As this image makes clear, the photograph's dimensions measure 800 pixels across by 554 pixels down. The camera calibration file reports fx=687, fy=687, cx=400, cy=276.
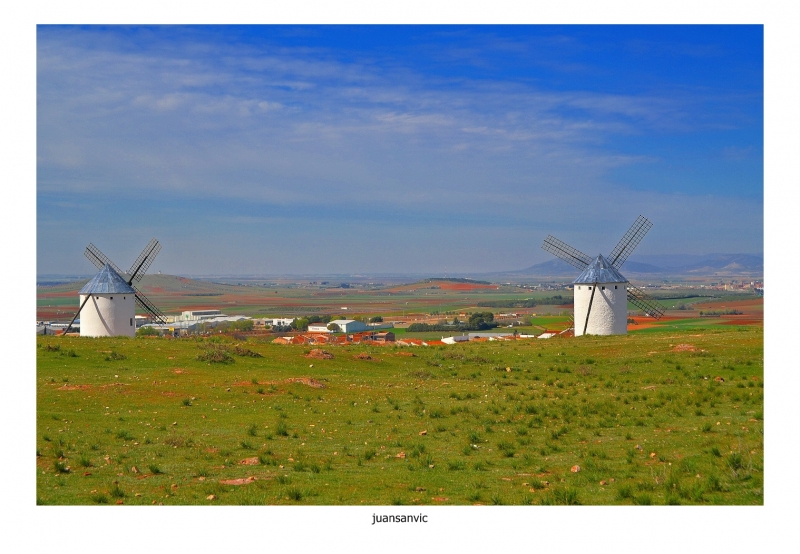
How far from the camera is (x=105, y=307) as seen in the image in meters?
46.0

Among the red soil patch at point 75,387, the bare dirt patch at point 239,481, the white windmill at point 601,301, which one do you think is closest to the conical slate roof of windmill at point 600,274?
the white windmill at point 601,301

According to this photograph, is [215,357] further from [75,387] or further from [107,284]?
[107,284]

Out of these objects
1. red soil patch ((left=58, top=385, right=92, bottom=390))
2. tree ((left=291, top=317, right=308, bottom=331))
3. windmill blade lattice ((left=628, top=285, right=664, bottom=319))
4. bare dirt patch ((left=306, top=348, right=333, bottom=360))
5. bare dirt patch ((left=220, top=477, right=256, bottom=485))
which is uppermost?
windmill blade lattice ((left=628, top=285, right=664, bottom=319))

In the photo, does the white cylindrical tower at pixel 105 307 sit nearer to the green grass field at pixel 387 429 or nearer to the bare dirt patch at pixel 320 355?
the green grass field at pixel 387 429

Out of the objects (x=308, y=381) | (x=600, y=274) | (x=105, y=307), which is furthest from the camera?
(x=600, y=274)

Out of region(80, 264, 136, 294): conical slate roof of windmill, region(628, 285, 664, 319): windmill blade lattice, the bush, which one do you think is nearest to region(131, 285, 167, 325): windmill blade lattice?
region(80, 264, 136, 294): conical slate roof of windmill

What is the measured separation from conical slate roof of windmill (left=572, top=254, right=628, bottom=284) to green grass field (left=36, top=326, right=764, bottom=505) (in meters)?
19.2

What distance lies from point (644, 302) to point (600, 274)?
980 centimetres

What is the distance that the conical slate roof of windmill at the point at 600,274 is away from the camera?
175 feet

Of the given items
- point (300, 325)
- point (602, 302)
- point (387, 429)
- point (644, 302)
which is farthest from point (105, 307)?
point (300, 325)

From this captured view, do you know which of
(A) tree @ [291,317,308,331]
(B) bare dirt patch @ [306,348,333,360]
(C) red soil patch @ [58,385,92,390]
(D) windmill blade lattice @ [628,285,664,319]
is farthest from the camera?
(A) tree @ [291,317,308,331]

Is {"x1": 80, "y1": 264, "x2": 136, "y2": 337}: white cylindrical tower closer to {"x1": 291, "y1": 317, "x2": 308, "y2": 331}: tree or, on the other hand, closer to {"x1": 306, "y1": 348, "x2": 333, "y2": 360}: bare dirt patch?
{"x1": 306, "y1": 348, "x2": 333, "y2": 360}: bare dirt patch

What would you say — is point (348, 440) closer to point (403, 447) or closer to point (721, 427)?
point (403, 447)

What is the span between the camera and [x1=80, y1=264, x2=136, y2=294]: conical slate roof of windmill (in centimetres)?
4600
